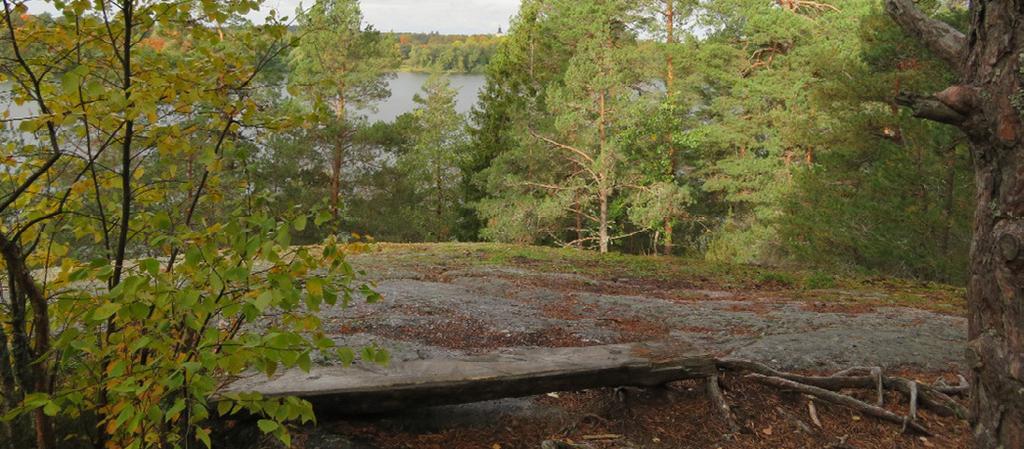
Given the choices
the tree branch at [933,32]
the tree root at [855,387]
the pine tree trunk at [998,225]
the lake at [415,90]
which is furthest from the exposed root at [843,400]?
the lake at [415,90]

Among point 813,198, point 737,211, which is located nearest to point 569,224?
point 737,211

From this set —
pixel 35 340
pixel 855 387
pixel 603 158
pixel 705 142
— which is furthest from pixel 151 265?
pixel 705 142

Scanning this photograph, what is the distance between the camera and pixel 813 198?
13742 mm

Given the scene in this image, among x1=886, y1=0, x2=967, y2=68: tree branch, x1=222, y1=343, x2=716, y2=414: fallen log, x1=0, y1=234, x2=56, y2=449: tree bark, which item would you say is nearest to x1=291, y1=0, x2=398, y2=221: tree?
x1=222, y1=343, x2=716, y2=414: fallen log

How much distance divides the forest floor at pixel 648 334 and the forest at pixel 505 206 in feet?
0.21

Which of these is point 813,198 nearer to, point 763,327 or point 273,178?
point 763,327

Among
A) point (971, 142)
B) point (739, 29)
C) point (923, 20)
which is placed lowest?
point (971, 142)

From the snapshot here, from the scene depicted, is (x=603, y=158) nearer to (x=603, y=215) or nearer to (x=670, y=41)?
(x=603, y=215)

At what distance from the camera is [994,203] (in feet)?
8.19

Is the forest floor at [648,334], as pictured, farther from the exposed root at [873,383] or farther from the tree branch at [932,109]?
the tree branch at [932,109]

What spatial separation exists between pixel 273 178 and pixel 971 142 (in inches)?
943

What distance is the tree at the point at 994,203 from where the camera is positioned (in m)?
2.41

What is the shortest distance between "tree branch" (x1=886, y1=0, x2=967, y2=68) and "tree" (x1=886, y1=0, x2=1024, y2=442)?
0.39 ft

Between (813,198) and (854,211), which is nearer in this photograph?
(854,211)
